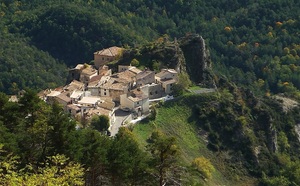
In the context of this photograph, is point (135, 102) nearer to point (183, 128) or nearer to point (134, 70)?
point (183, 128)

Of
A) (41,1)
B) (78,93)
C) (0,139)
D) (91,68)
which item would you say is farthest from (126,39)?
(0,139)

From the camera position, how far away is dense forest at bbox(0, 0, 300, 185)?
29.7 m

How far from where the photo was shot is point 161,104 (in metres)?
58.5

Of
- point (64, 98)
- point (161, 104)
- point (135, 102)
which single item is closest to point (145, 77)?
point (161, 104)

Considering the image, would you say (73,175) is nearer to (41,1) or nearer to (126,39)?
(126,39)

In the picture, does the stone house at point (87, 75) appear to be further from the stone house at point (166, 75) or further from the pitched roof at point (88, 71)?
the stone house at point (166, 75)

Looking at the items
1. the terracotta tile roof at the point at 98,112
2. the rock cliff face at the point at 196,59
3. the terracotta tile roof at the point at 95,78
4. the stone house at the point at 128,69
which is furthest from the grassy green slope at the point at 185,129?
the terracotta tile roof at the point at 95,78

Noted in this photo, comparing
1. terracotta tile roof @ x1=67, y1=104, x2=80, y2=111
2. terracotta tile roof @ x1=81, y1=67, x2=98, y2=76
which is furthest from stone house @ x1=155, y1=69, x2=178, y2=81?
terracotta tile roof @ x1=67, y1=104, x2=80, y2=111

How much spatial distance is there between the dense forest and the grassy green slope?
131mm

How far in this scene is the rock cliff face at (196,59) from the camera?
66.8 metres

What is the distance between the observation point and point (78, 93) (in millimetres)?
55906

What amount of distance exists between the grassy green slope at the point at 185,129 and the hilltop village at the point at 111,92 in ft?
5.64

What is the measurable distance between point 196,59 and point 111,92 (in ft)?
49.4

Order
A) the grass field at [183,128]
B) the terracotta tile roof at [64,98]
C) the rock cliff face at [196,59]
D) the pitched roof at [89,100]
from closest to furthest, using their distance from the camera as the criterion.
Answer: the pitched roof at [89,100], the grass field at [183,128], the terracotta tile roof at [64,98], the rock cliff face at [196,59]
